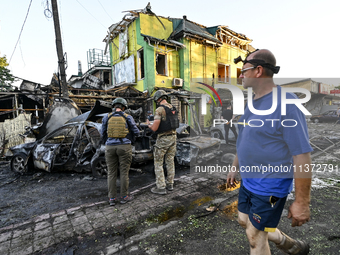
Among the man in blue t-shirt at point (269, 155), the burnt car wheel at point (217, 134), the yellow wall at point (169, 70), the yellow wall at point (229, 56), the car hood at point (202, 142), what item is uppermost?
the yellow wall at point (229, 56)

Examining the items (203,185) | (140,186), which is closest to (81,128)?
(140,186)

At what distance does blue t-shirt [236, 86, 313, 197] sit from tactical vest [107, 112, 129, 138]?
97.4 inches

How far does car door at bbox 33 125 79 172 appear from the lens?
5230mm

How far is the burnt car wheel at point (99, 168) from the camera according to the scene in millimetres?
4953

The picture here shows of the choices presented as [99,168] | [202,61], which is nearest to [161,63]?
[202,61]

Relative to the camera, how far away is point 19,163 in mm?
5676

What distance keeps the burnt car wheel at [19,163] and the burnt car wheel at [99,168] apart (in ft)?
7.60

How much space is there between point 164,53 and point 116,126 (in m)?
11.4

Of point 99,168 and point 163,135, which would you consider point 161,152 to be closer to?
point 163,135

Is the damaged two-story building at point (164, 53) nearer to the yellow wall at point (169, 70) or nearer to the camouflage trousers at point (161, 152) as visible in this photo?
the yellow wall at point (169, 70)

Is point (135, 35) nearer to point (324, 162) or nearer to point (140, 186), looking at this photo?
point (140, 186)

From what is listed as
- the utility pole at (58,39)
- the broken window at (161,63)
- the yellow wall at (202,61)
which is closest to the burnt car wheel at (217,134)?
the yellow wall at (202,61)

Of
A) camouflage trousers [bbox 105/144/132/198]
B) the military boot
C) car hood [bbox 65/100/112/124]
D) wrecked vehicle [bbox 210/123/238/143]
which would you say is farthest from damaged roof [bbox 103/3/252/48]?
the military boot

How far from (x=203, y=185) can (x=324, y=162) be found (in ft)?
13.8
